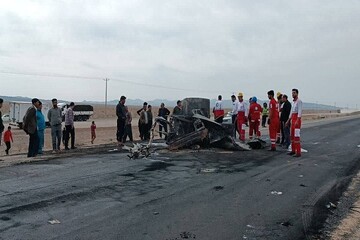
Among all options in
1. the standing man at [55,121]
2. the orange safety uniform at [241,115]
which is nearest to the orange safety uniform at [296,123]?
the orange safety uniform at [241,115]

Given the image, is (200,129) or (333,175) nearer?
(333,175)

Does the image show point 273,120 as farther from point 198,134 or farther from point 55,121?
point 55,121

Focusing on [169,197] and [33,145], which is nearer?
[169,197]

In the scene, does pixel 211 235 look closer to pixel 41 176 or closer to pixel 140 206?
pixel 140 206

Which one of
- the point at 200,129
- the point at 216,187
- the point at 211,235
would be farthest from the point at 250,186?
the point at 200,129

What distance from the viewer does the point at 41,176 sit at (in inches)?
329

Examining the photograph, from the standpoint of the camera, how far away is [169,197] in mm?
Result: 6738

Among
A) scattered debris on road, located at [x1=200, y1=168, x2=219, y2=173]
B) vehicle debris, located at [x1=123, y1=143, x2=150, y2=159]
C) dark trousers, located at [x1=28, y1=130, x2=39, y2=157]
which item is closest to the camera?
scattered debris on road, located at [x1=200, y1=168, x2=219, y2=173]

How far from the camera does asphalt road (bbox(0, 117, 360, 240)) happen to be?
16.9 ft

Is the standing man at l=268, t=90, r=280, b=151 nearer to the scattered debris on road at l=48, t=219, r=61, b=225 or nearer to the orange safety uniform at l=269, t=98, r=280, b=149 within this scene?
the orange safety uniform at l=269, t=98, r=280, b=149

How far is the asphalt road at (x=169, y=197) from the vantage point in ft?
16.9

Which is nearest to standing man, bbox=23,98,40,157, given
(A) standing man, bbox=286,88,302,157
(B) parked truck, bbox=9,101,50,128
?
(A) standing man, bbox=286,88,302,157

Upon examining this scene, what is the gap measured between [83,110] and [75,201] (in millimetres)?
48346

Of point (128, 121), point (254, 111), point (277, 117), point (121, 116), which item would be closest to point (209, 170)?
point (277, 117)
